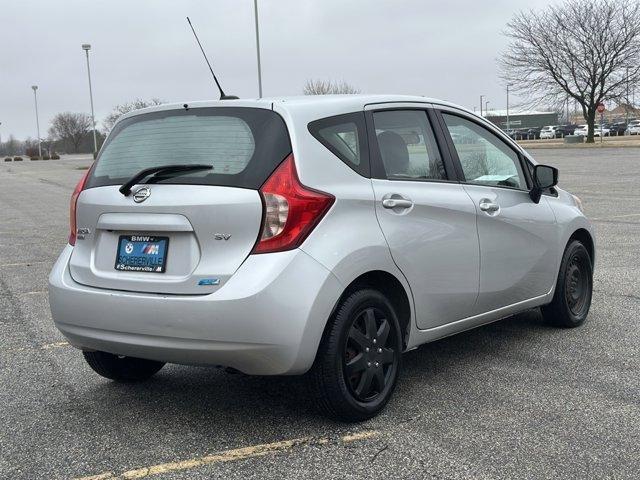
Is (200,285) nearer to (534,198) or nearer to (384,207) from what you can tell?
(384,207)

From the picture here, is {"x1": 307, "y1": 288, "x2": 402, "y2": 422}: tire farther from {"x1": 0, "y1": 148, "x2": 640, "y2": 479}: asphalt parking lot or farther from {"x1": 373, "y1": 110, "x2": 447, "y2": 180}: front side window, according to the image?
{"x1": 373, "y1": 110, "x2": 447, "y2": 180}: front side window

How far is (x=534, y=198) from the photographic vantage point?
498 centimetres

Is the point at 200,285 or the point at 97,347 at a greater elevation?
the point at 200,285

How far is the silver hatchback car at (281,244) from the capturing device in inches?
130

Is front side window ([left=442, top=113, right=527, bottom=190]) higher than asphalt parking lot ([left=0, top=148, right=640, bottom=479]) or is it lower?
higher

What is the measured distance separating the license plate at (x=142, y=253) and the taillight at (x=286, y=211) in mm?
499

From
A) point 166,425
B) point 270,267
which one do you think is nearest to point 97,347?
point 166,425

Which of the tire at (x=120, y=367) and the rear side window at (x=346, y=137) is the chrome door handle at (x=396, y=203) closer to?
the rear side window at (x=346, y=137)

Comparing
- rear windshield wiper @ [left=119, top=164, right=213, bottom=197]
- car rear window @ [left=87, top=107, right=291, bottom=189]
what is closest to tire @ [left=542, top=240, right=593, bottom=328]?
car rear window @ [left=87, top=107, right=291, bottom=189]

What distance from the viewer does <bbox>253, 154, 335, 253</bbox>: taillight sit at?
10.9 ft

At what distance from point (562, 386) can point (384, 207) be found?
1.52 meters

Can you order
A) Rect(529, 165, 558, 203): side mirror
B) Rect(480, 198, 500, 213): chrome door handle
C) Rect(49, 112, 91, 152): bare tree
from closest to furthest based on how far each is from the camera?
Rect(480, 198, 500, 213): chrome door handle
Rect(529, 165, 558, 203): side mirror
Rect(49, 112, 91, 152): bare tree

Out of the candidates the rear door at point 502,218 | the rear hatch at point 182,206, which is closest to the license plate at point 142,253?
the rear hatch at point 182,206

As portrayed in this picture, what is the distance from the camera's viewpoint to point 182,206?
3.44 metres
